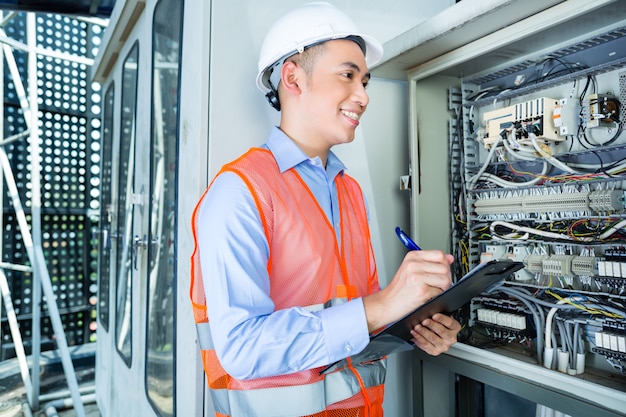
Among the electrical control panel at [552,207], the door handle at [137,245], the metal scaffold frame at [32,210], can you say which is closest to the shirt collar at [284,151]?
the electrical control panel at [552,207]

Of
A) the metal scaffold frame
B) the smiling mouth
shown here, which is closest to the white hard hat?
the smiling mouth

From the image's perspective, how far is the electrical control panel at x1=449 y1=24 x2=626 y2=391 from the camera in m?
1.13

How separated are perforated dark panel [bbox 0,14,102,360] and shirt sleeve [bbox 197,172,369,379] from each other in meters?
3.16

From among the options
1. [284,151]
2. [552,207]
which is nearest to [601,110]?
[552,207]

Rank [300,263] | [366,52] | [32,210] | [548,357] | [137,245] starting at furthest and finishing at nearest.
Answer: [32,210] → [137,245] → [366,52] → [548,357] → [300,263]

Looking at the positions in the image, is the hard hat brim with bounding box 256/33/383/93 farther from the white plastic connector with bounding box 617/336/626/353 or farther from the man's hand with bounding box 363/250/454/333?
the white plastic connector with bounding box 617/336/626/353

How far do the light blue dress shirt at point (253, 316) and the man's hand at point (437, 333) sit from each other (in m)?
0.29

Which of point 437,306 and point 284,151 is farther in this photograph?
point 284,151

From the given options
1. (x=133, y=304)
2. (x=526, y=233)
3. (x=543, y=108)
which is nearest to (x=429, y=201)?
(x=526, y=233)

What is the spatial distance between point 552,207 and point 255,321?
896 mm

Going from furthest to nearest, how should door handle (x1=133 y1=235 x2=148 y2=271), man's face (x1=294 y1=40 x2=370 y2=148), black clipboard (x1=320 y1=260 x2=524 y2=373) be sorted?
door handle (x1=133 y1=235 x2=148 y2=271), man's face (x1=294 y1=40 x2=370 y2=148), black clipboard (x1=320 y1=260 x2=524 y2=373)

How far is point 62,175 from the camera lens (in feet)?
11.5

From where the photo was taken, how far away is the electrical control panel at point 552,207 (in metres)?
1.13

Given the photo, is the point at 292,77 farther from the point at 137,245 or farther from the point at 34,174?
the point at 34,174
